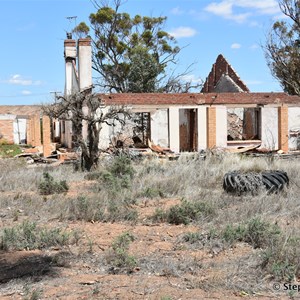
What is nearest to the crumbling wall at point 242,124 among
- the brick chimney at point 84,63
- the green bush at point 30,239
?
the brick chimney at point 84,63

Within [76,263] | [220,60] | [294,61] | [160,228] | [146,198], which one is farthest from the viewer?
[294,61]

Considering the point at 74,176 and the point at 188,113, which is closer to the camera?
the point at 74,176

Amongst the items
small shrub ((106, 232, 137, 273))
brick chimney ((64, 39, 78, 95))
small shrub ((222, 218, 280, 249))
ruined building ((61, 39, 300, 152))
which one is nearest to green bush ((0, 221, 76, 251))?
small shrub ((106, 232, 137, 273))

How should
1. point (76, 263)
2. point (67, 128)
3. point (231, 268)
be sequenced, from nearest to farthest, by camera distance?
point (231, 268)
point (76, 263)
point (67, 128)

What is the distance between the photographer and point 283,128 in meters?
23.8

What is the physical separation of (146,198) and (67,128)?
1832 cm

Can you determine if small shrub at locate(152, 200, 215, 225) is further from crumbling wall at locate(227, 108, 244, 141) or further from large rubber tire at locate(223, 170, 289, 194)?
crumbling wall at locate(227, 108, 244, 141)

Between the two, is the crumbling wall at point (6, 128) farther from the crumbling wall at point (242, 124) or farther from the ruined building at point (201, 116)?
the crumbling wall at point (242, 124)

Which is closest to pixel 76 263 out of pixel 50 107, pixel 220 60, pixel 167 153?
pixel 50 107

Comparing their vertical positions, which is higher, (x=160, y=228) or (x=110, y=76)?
(x=110, y=76)

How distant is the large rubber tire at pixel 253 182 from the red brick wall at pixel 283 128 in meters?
13.6

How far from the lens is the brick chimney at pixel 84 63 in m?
22.9

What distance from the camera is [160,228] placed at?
7586 mm

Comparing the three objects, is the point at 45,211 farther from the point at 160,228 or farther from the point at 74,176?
the point at 74,176
